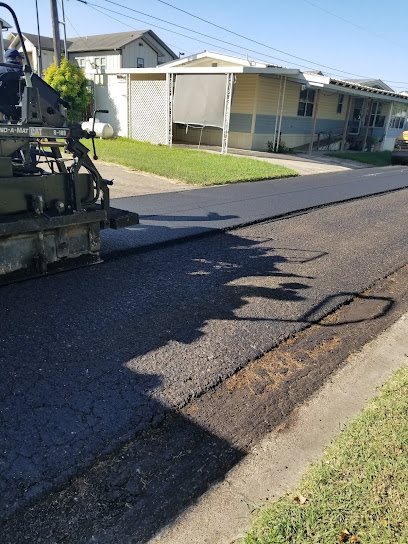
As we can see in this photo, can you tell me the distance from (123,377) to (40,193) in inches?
97.2

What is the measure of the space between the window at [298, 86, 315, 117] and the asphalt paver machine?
21277mm

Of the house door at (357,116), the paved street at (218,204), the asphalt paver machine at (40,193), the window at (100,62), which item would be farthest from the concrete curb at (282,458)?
the window at (100,62)

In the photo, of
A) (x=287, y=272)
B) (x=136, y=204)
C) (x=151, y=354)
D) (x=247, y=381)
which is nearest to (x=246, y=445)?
(x=247, y=381)

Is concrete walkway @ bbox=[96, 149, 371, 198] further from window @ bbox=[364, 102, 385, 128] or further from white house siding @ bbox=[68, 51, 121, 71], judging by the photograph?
white house siding @ bbox=[68, 51, 121, 71]

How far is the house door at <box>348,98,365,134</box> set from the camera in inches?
1179

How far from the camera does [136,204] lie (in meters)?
9.17

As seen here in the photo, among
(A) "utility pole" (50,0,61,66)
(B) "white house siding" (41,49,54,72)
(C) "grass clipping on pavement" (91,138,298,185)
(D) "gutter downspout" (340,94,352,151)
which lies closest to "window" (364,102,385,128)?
(D) "gutter downspout" (340,94,352,151)

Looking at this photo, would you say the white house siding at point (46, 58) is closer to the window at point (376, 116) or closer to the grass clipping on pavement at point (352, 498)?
the window at point (376, 116)

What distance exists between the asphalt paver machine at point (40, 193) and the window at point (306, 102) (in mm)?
21277

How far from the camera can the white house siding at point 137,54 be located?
32.8 m

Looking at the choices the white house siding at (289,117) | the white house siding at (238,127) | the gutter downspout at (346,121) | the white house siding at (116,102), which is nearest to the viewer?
the white house siding at (238,127)

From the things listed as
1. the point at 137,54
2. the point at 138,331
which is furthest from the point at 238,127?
the point at 138,331

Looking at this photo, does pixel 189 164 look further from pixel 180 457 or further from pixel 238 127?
pixel 180 457

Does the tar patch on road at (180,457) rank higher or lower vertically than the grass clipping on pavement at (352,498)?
lower
